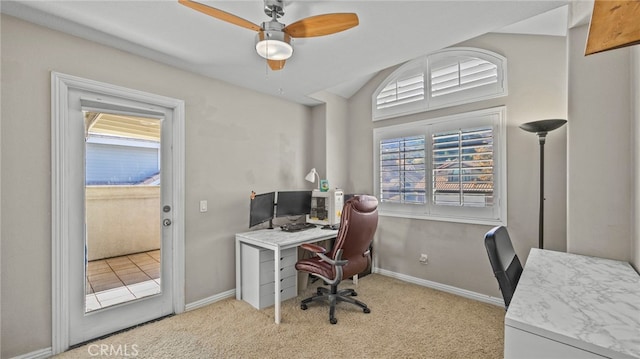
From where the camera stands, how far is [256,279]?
278 cm

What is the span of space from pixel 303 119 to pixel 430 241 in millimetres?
2345

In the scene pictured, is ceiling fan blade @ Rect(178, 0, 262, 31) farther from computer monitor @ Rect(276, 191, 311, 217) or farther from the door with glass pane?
computer monitor @ Rect(276, 191, 311, 217)

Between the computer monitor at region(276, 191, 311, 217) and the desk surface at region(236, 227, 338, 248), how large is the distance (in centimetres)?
24

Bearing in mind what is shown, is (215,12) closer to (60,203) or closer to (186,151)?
(186,151)

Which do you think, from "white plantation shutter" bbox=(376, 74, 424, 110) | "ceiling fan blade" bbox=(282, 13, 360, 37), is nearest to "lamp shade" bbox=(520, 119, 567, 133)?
"white plantation shutter" bbox=(376, 74, 424, 110)

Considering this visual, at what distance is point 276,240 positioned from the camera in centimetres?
269

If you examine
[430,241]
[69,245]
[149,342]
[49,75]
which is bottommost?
[149,342]

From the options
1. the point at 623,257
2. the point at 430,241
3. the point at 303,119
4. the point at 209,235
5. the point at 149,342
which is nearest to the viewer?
the point at 623,257

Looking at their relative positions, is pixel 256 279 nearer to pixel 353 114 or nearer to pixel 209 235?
pixel 209 235

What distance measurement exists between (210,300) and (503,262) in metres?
2.70

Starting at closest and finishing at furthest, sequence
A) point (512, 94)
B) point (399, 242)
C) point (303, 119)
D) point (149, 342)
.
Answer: point (149, 342) → point (512, 94) → point (399, 242) → point (303, 119)

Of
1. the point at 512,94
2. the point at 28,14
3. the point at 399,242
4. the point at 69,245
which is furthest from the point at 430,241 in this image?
the point at 28,14

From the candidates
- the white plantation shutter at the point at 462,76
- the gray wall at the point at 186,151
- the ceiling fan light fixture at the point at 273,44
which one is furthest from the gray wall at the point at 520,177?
the ceiling fan light fixture at the point at 273,44

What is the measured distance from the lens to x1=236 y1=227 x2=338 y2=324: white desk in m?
2.53
